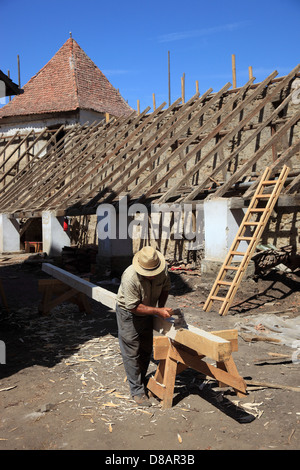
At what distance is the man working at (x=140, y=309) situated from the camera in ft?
14.8

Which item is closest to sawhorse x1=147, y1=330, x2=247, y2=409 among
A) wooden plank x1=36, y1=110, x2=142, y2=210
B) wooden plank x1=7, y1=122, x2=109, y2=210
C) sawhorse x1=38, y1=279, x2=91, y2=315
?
sawhorse x1=38, y1=279, x2=91, y2=315

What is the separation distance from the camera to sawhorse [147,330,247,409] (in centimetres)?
442

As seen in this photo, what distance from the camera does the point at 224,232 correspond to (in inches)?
391

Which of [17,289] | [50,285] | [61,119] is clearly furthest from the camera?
[61,119]

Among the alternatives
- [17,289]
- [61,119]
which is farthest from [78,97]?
[17,289]

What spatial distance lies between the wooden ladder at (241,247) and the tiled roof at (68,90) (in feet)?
45.0

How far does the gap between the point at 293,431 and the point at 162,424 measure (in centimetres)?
123

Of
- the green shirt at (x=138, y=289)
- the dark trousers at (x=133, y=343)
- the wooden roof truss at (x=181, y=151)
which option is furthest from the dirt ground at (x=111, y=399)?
the wooden roof truss at (x=181, y=151)

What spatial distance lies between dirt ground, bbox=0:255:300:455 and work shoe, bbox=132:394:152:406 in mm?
75

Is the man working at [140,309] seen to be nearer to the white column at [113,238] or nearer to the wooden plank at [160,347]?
the wooden plank at [160,347]

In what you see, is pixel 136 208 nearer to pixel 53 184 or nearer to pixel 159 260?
pixel 53 184

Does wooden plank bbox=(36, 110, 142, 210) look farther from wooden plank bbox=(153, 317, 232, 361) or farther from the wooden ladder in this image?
wooden plank bbox=(153, 317, 232, 361)

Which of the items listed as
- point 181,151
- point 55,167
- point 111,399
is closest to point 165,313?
point 111,399

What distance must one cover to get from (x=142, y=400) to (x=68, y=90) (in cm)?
2045
